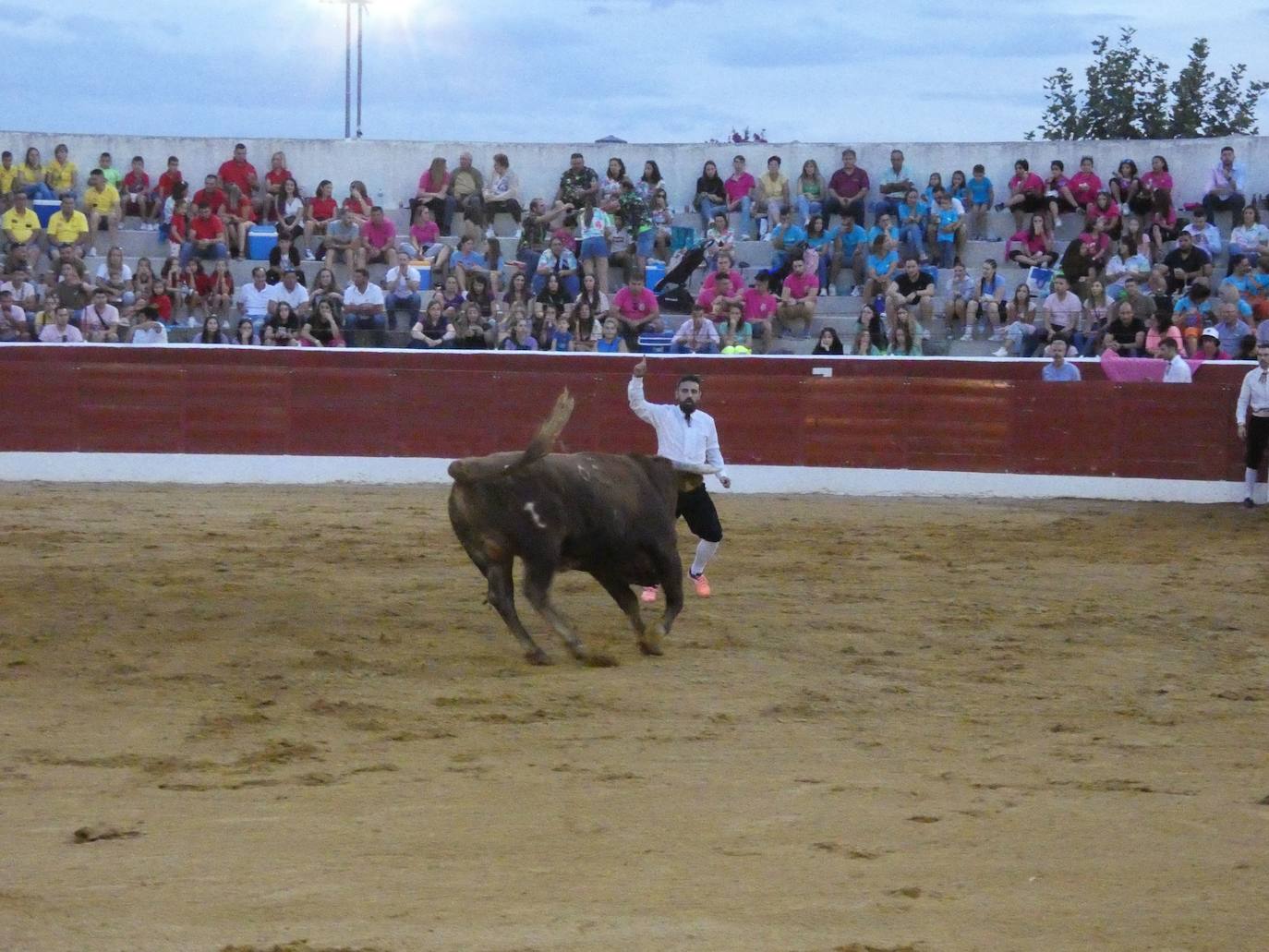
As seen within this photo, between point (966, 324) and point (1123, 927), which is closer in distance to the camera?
point (1123, 927)

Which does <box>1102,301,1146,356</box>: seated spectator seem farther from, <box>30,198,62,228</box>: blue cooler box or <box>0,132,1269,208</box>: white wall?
<box>30,198,62,228</box>: blue cooler box

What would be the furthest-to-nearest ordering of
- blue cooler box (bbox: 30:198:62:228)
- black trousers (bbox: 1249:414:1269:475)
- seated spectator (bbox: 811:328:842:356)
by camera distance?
blue cooler box (bbox: 30:198:62:228)
seated spectator (bbox: 811:328:842:356)
black trousers (bbox: 1249:414:1269:475)

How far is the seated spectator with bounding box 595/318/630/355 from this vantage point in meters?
15.9

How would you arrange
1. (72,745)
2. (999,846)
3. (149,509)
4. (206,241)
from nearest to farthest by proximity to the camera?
(999,846), (72,745), (149,509), (206,241)

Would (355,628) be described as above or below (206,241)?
below

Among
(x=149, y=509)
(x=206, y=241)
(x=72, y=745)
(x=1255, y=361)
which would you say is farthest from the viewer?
(x=206, y=241)

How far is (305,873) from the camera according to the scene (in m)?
4.46

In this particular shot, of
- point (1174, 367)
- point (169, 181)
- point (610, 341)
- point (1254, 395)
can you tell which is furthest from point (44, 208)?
point (1254, 395)

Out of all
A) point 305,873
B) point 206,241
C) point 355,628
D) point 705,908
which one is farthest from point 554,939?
point 206,241

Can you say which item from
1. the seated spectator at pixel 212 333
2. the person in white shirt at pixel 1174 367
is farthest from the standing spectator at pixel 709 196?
the person in white shirt at pixel 1174 367

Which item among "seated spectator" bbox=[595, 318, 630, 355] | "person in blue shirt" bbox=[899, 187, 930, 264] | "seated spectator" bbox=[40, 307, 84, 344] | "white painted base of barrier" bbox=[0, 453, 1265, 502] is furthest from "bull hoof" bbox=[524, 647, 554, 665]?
"person in blue shirt" bbox=[899, 187, 930, 264]

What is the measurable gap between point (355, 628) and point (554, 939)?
454cm

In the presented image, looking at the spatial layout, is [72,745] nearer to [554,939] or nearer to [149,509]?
[554,939]

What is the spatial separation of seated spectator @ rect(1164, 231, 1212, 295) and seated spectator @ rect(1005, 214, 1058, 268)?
4.58 ft
